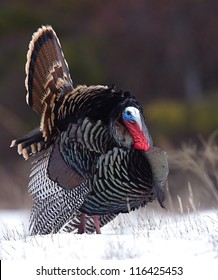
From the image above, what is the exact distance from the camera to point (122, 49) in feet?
80.9

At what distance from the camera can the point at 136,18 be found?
80.2 feet

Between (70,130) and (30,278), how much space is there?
1.69 metres

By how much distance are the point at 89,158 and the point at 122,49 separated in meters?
17.9

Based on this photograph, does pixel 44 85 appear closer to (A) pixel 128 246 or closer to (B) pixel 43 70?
(B) pixel 43 70

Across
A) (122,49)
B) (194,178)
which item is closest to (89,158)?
(194,178)

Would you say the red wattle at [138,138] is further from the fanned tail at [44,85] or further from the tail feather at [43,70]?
the tail feather at [43,70]

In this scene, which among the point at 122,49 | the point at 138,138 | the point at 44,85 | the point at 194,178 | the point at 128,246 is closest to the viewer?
the point at 128,246

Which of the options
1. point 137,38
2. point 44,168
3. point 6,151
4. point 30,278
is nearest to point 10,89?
point 6,151

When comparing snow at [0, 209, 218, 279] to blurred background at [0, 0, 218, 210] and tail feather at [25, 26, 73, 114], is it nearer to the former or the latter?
tail feather at [25, 26, 73, 114]

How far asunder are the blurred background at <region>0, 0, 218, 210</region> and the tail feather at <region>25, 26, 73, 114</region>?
13.6 m

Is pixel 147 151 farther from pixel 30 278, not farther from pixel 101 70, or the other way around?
pixel 101 70

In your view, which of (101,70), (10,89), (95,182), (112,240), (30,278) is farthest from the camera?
(10,89)

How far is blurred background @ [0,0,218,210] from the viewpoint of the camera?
22.4 metres

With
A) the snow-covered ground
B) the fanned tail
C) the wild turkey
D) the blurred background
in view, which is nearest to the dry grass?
the wild turkey
